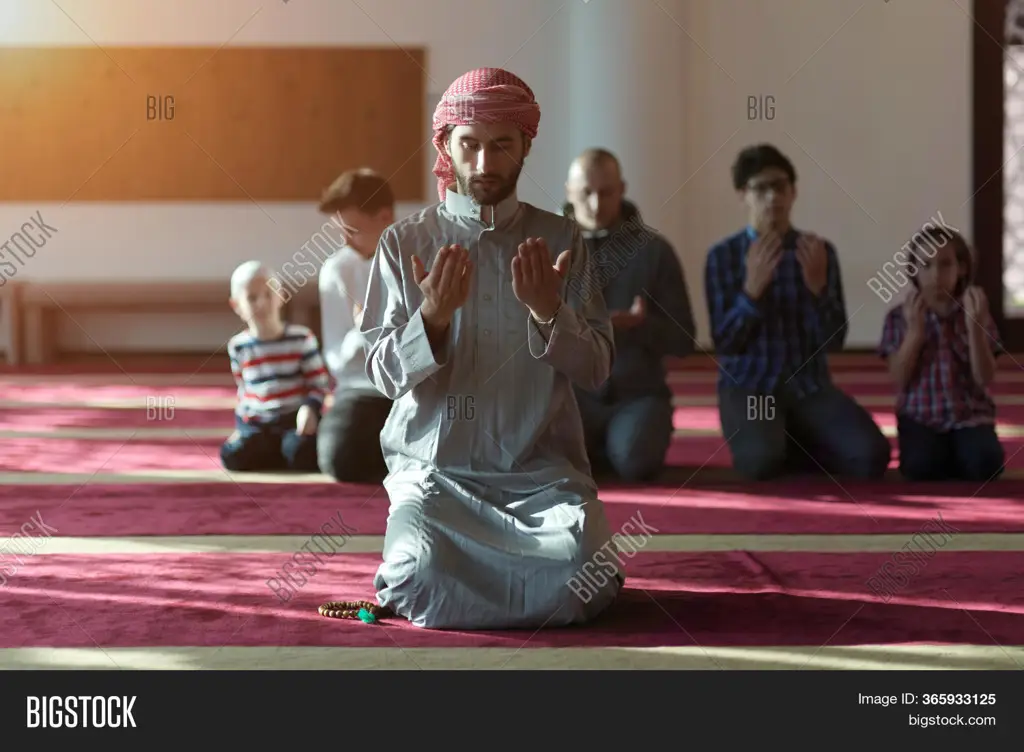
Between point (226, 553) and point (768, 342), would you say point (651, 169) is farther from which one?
point (226, 553)

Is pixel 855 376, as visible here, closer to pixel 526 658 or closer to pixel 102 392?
pixel 102 392

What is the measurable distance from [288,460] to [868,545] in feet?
6.69

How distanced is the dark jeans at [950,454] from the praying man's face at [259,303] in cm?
210

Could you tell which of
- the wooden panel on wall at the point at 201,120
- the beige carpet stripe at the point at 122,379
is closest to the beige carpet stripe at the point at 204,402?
the beige carpet stripe at the point at 122,379

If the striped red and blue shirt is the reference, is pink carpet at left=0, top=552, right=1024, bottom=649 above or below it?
below

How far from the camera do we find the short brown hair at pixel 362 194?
4578mm

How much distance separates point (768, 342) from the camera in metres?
4.52

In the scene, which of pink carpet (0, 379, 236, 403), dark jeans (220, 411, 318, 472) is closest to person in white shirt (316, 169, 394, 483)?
dark jeans (220, 411, 318, 472)

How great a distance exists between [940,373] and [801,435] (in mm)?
491

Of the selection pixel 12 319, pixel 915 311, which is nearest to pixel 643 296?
pixel 915 311

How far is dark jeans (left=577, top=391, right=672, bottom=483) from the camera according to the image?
4312mm

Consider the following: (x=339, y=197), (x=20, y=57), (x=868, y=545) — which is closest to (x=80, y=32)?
(x=20, y=57)

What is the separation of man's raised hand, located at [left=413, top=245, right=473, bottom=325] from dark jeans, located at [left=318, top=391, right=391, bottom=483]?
174 cm

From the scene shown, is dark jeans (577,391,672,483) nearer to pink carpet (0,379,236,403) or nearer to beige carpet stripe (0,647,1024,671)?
beige carpet stripe (0,647,1024,671)
